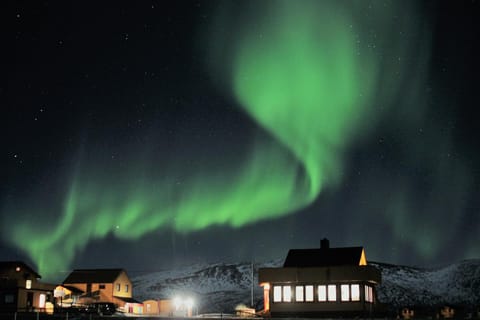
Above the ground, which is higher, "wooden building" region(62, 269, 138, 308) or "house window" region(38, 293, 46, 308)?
"wooden building" region(62, 269, 138, 308)

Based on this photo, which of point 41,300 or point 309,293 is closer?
point 309,293

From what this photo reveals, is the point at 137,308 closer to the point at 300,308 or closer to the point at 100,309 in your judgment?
the point at 100,309

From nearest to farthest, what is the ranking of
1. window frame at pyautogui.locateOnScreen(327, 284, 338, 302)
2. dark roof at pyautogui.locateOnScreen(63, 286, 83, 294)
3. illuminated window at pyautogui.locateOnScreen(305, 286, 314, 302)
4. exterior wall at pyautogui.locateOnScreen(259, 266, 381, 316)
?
exterior wall at pyautogui.locateOnScreen(259, 266, 381, 316)
window frame at pyautogui.locateOnScreen(327, 284, 338, 302)
illuminated window at pyautogui.locateOnScreen(305, 286, 314, 302)
dark roof at pyautogui.locateOnScreen(63, 286, 83, 294)

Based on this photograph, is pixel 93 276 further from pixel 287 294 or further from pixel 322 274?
pixel 322 274

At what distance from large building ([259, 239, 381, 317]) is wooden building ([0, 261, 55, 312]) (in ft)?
93.8

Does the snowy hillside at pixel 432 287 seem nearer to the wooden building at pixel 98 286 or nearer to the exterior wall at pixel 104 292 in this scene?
the wooden building at pixel 98 286

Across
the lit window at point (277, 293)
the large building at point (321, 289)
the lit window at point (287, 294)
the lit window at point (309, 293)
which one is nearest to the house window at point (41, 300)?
the large building at point (321, 289)

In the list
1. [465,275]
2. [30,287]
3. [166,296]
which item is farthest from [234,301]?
[30,287]

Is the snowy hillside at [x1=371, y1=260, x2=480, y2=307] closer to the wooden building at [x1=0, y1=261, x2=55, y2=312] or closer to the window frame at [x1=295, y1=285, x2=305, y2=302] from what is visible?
the wooden building at [x1=0, y1=261, x2=55, y2=312]

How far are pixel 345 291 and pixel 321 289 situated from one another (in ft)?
7.08

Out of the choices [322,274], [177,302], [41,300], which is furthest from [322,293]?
[41,300]

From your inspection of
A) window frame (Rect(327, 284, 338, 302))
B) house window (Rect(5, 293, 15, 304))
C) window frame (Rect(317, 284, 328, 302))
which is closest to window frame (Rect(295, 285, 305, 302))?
window frame (Rect(317, 284, 328, 302))

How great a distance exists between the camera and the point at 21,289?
3014 inches

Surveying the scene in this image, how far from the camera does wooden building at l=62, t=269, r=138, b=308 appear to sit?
303 ft
